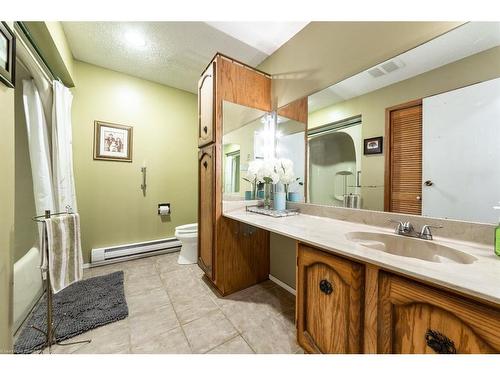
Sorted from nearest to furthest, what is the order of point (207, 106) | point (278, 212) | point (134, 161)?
point (278, 212)
point (207, 106)
point (134, 161)

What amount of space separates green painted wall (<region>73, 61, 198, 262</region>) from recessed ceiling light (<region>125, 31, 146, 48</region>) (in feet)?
2.23

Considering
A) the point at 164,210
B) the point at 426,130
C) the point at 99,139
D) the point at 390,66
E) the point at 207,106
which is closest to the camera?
the point at 426,130

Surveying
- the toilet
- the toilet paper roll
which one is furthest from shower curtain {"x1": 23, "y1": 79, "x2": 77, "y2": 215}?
the toilet

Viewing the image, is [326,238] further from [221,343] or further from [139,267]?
[139,267]

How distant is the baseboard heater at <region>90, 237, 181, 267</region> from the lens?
7.18 ft

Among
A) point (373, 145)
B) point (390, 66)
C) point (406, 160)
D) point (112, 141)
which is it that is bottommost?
point (406, 160)

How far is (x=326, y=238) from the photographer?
934 mm

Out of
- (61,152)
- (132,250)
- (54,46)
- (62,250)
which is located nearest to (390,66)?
(62,250)

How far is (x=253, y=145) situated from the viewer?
1.93 metres

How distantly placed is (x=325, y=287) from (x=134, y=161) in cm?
257

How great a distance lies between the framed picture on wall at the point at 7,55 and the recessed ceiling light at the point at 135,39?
101 centimetres

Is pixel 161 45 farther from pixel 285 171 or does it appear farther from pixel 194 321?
pixel 194 321

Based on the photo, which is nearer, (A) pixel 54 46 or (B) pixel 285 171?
(A) pixel 54 46

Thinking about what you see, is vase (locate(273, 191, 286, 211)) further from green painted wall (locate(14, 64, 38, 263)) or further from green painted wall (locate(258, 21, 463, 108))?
green painted wall (locate(14, 64, 38, 263))
